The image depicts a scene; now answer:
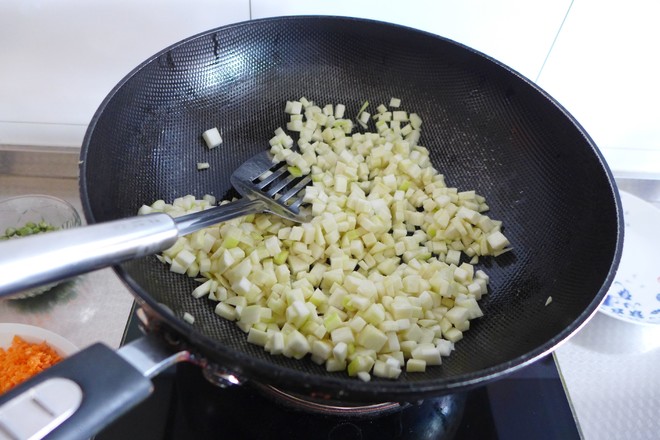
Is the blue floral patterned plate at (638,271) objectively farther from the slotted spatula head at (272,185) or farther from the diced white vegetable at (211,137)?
the diced white vegetable at (211,137)

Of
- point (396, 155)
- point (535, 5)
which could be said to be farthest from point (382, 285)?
point (535, 5)

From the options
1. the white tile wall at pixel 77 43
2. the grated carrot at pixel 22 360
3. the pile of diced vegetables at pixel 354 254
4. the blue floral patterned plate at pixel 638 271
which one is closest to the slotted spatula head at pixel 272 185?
the pile of diced vegetables at pixel 354 254

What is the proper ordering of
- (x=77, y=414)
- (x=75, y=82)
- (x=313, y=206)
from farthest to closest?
(x=75, y=82), (x=313, y=206), (x=77, y=414)

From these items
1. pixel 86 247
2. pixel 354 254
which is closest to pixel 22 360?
pixel 86 247

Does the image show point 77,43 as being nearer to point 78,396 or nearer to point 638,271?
point 78,396

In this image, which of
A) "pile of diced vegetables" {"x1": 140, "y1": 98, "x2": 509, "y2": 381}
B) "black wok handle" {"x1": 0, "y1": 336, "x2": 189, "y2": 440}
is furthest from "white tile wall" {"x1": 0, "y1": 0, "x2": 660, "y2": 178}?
"black wok handle" {"x1": 0, "y1": 336, "x2": 189, "y2": 440}

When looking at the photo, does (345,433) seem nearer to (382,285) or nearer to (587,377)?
(382,285)
